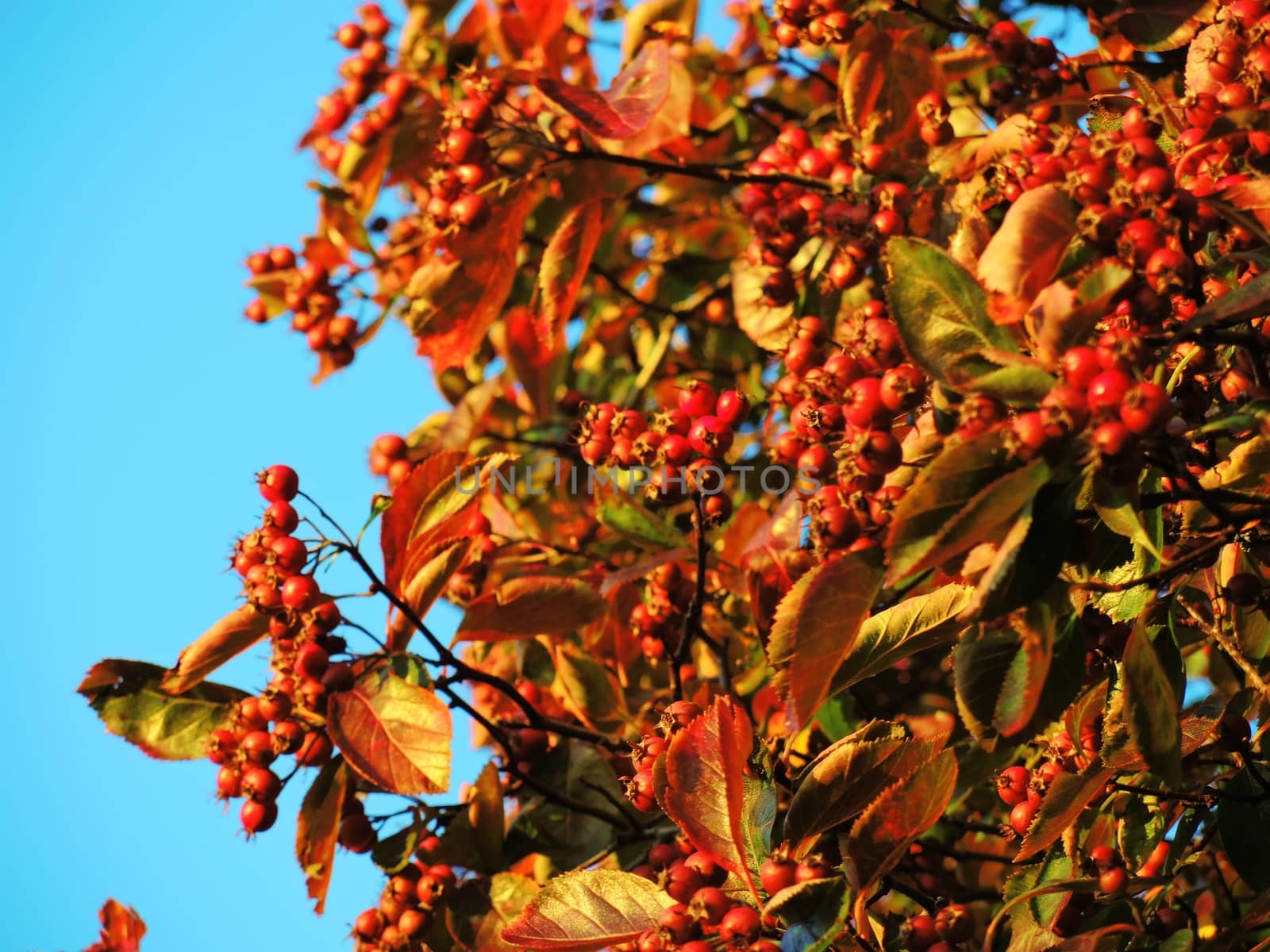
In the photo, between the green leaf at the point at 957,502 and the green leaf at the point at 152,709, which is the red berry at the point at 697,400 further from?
the green leaf at the point at 152,709

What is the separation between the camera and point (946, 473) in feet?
4.87

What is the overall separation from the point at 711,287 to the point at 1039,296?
2.82 m

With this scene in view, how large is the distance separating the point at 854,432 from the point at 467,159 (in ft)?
5.60

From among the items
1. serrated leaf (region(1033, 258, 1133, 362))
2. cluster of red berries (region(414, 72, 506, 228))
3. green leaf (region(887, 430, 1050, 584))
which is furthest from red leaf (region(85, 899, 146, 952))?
serrated leaf (region(1033, 258, 1133, 362))

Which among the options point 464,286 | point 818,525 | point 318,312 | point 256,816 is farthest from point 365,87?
point 818,525

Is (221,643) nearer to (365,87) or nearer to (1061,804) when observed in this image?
(1061,804)

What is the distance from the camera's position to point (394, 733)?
2.30 m

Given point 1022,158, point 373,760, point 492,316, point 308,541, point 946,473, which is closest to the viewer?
point 946,473

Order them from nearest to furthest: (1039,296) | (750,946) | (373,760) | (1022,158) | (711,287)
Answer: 1. (1039,296)
2. (750,946)
3. (1022,158)
4. (373,760)
5. (711,287)

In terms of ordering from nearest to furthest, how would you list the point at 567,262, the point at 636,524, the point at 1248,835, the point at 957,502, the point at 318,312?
the point at 957,502 → the point at 1248,835 → the point at 636,524 → the point at 567,262 → the point at 318,312

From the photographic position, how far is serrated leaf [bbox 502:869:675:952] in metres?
1.93

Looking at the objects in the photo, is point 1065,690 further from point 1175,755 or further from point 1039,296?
point 1039,296

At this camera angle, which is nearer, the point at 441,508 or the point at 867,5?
the point at 441,508

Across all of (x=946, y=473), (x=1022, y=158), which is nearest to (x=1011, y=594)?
(x=946, y=473)
